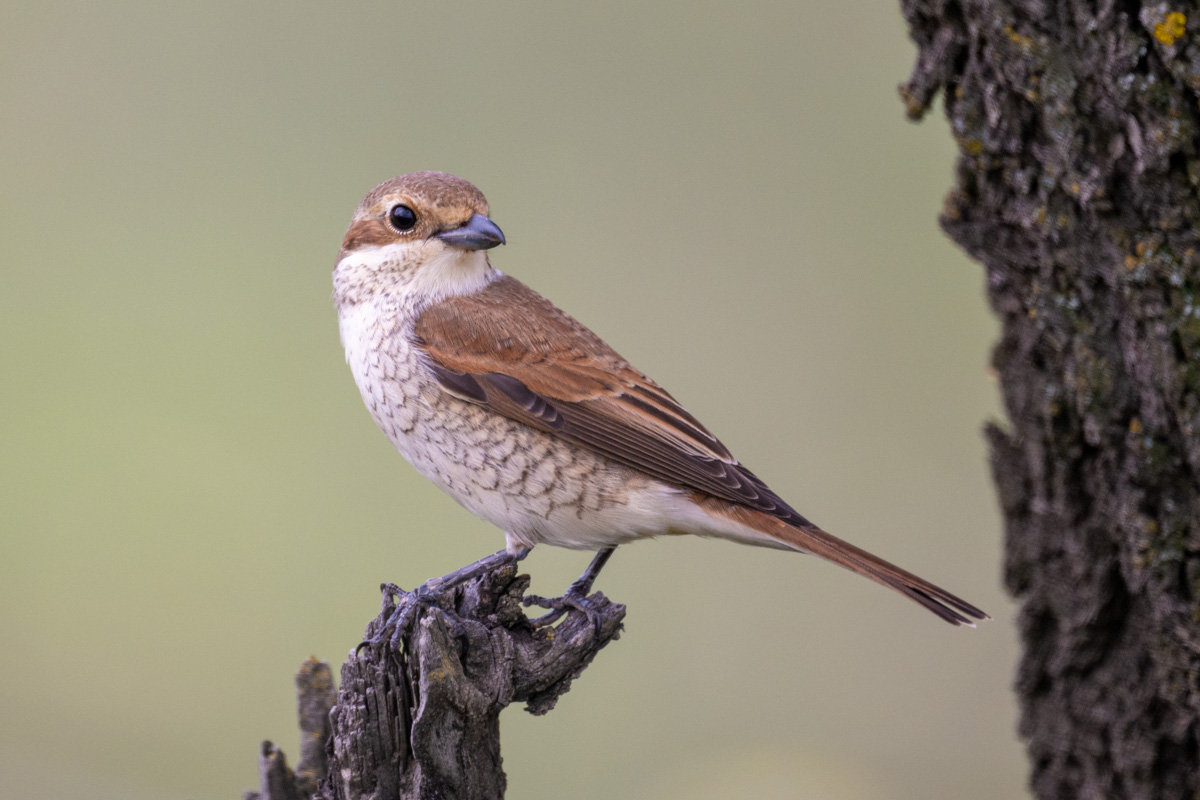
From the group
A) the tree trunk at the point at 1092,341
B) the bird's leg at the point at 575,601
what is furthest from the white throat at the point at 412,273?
the tree trunk at the point at 1092,341

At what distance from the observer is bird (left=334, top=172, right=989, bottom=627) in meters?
3.62

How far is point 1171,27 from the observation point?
3.15 m

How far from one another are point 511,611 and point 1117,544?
6.54 ft

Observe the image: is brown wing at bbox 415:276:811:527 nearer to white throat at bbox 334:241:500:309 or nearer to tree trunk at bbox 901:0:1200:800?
white throat at bbox 334:241:500:309

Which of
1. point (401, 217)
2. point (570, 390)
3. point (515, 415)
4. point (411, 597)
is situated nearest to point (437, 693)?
point (411, 597)

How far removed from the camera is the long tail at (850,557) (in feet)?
10.6

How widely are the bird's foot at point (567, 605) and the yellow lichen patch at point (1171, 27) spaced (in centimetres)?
229

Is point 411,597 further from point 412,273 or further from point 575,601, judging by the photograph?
point 412,273

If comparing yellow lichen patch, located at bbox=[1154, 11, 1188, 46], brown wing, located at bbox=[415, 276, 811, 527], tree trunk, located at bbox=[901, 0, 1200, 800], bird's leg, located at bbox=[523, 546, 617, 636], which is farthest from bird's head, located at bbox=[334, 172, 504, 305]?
yellow lichen patch, located at bbox=[1154, 11, 1188, 46]

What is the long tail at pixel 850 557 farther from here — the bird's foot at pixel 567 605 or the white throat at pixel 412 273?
the white throat at pixel 412 273

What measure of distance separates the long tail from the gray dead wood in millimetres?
493

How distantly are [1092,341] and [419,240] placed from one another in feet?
7.16

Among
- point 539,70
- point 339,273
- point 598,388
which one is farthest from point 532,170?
point 598,388

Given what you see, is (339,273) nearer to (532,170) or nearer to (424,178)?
(424,178)
